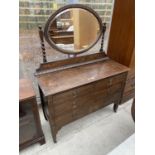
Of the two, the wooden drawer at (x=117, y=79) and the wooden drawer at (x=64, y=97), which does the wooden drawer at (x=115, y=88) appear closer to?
the wooden drawer at (x=117, y=79)

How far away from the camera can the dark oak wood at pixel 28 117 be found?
1193 millimetres

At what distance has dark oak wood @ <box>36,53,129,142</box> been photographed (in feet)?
4.07

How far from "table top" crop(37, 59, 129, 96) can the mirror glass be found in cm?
23

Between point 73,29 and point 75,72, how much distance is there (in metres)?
0.45

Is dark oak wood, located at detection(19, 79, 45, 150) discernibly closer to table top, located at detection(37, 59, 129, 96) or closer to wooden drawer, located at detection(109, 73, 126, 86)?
table top, located at detection(37, 59, 129, 96)

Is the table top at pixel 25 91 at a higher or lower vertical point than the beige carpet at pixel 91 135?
higher

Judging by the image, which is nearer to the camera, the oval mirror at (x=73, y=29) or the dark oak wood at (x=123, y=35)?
the oval mirror at (x=73, y=29)

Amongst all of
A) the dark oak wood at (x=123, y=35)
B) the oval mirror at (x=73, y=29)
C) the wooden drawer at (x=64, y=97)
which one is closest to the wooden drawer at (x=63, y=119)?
the wooden drawer at (x=64, y=97)

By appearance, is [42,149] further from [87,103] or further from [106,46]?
[106,46]

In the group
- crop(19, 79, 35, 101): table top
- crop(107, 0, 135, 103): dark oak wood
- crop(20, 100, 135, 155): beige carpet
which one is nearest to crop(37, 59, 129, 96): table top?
crop(19, 79, 35, 101): table top

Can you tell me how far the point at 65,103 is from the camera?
4.26 ft
